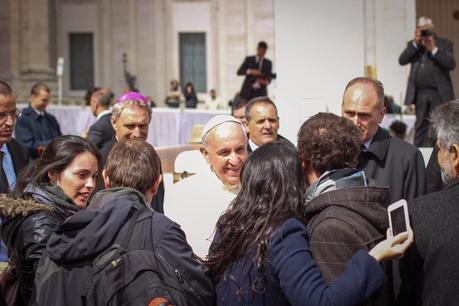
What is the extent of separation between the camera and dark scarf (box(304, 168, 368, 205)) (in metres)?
3.10

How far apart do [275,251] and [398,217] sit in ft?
1.74

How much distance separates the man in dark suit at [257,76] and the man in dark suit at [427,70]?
600 centimetres

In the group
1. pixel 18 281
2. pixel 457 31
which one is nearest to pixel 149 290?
pixel 18 281

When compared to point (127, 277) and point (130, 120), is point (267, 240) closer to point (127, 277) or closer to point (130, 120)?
point (127, 277)

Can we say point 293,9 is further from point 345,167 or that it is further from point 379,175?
point 345,167

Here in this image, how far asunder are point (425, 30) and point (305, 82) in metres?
4.36

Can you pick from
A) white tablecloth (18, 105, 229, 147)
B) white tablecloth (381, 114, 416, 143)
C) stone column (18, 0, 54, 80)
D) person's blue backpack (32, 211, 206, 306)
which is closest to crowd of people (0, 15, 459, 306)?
person's blue backpack (32, 211, 206, 306)

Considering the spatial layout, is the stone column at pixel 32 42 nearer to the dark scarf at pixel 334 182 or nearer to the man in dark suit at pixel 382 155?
the man in dark suit at pixel 382 155

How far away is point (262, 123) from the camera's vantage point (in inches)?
235

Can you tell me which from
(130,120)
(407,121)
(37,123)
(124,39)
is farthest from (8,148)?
(124,39)

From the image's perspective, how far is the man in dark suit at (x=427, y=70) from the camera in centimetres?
1017

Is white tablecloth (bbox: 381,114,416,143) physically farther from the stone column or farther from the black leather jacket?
the stone column

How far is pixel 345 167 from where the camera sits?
3219 millimetres

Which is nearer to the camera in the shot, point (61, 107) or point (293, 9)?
point (293, 9)
